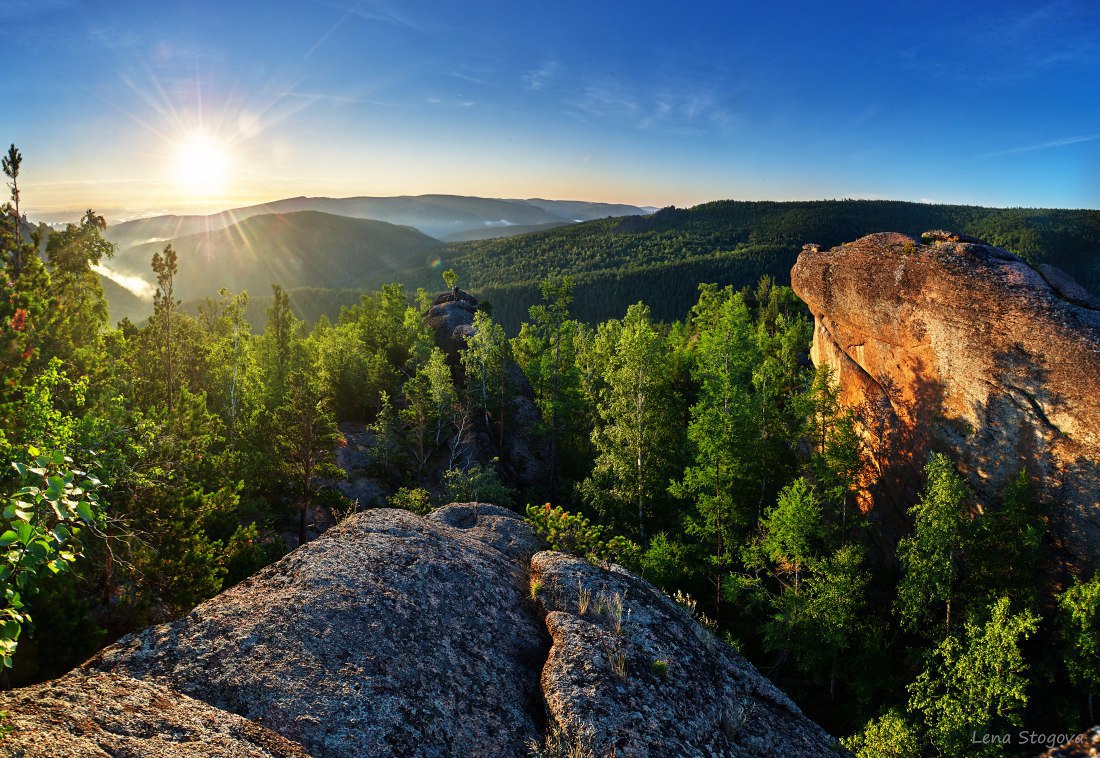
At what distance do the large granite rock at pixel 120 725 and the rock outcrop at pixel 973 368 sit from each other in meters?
25.0

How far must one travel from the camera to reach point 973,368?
21109 mm

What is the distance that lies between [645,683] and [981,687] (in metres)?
15.1

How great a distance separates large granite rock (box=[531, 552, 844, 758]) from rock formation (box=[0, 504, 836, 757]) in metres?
0.03

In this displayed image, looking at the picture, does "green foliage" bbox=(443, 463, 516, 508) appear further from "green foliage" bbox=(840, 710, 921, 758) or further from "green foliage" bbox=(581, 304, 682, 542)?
"green foliage" bbox=(840, 710, 921, 758)

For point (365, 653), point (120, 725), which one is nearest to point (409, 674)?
point (365, 653)

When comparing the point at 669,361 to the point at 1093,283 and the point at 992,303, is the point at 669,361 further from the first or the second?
the point at 1093,283

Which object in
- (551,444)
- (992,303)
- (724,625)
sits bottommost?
(724,625)

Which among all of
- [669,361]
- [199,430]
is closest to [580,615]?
[199,430]

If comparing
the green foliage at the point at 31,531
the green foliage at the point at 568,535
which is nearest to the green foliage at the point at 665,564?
the green foliage at the point at 568,535

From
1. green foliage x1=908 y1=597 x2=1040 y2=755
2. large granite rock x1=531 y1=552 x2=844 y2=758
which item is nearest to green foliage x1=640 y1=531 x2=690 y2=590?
green foliage x1=908 y1=597 x2=1040 y2=755

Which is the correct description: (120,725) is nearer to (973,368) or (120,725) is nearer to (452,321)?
(973,368)

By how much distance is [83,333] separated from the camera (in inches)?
699

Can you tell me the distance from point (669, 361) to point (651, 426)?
7834 millimetres

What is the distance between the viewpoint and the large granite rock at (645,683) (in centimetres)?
809
